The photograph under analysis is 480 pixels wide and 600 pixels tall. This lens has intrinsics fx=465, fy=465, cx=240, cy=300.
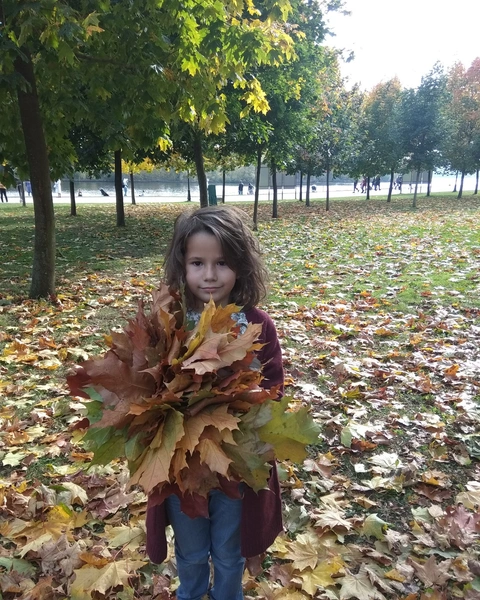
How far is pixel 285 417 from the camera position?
Answer: 4.50 ft

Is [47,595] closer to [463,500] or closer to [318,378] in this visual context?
[463,500]

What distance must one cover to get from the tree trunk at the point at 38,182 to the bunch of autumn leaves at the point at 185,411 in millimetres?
5603

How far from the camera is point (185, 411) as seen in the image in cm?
132

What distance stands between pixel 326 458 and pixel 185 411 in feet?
6.39

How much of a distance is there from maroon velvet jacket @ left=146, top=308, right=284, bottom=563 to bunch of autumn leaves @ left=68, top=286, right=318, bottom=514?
271 mm

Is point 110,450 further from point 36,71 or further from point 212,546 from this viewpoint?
point 36,71

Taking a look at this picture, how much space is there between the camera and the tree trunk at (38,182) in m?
5.97

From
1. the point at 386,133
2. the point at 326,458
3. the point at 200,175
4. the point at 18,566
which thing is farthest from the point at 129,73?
the point at 386,133

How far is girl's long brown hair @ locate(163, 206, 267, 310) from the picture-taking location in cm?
177

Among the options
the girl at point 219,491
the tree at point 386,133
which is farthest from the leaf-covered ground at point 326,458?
the tree at point 386,133

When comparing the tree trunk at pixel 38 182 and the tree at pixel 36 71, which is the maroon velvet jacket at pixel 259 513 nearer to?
the tree at pixel 36 71

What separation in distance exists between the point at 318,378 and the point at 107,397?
3007 millimetres

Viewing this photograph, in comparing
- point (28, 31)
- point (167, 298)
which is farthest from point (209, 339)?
point (28, 31)

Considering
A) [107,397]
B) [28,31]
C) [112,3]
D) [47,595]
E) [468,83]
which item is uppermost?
[468,83]
